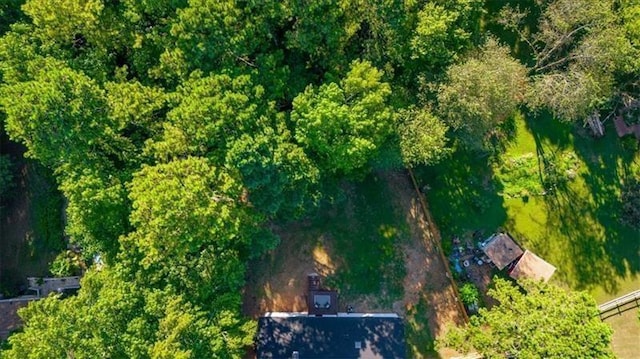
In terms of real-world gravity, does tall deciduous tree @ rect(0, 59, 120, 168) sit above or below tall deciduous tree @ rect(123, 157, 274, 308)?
above

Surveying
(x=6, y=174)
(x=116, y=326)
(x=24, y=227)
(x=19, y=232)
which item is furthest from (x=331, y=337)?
(x=6, y=174)

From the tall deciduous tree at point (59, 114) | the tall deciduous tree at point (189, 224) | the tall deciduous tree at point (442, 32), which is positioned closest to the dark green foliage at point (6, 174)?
the tall deciduous tree at point (59, 114)

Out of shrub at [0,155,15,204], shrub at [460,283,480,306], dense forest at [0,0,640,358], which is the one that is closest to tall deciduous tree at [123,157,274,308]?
dense forest at [0,0,640,358]

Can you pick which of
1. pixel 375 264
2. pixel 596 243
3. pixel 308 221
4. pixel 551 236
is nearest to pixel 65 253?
→ pixel 308 221

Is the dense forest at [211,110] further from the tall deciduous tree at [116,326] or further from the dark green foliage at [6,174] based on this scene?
the dark green foliage at [6,174]

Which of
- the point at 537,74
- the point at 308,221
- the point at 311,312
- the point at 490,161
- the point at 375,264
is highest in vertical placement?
the point at 537,74

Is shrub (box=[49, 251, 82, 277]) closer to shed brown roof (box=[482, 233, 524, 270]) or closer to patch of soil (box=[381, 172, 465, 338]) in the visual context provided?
patch of soil (box=[381, 172, 465, 338])

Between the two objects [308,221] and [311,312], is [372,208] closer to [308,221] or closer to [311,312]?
[308,221]
